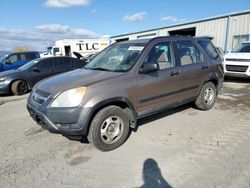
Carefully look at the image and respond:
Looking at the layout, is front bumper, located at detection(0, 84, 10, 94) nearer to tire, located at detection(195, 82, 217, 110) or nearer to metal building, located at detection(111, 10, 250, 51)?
tire, located at detection(195, 82, 217, 110)

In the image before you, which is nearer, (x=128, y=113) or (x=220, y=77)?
(x=128, y=113)

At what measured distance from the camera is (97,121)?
10.0ft

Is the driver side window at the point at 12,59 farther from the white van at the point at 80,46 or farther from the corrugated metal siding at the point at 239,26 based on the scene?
the corrugated metal siding at the point at 239,26

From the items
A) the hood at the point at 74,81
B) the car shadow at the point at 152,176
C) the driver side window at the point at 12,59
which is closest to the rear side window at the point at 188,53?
the hood at the point at 74,81

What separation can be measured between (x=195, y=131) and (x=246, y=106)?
8.30 ft

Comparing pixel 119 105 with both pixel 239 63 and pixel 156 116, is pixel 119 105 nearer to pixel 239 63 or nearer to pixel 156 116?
pixel 156 116

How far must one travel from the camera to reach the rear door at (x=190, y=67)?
13.8 feet

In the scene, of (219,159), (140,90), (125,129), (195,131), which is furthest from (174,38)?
(219,159)

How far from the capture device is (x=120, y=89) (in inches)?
126

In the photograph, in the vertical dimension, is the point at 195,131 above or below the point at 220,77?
below

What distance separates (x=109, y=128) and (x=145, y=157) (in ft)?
2.44

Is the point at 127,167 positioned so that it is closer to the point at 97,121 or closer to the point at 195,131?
the point at 97,121

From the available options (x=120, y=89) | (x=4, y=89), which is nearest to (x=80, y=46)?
(x=4, y=89)

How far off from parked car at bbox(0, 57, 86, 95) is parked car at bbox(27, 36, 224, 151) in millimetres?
4935
